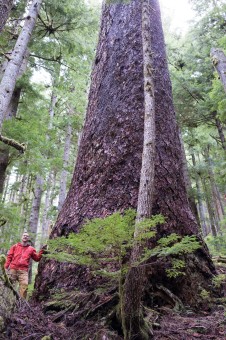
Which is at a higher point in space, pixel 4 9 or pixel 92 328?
pixel 4 9

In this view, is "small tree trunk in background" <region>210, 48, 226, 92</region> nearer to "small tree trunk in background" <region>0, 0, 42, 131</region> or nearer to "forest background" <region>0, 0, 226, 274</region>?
"forest background" <region>0, 0, 226, 274</region>

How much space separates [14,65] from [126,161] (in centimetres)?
496

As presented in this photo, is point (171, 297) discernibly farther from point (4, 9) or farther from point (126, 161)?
point (4, 9)

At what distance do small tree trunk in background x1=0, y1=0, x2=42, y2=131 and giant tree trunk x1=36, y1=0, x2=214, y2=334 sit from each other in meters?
2.60

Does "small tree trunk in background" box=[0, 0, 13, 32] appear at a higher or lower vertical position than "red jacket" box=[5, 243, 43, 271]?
higher

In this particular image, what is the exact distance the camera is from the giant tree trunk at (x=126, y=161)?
347 centimetres

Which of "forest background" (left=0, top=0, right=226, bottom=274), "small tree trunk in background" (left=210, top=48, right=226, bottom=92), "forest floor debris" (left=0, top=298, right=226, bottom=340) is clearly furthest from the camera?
"forest background" (left=0, top=0, right=226, bottom=274)

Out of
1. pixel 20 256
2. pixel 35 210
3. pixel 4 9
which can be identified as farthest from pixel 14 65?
pixel 35 210

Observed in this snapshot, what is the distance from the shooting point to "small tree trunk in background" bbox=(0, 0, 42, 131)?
6.63 metres

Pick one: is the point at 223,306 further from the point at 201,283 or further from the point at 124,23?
the point at 124,23

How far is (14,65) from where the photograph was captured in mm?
7141

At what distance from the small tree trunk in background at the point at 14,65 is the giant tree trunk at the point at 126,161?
260 centimetres

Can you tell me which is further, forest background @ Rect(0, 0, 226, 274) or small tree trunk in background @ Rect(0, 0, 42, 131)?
forest background @ Rect(0, 0, 226, 274)

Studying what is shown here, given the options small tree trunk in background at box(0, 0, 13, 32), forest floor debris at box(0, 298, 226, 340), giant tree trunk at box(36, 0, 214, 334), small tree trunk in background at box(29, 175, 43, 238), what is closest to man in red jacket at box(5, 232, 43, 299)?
giant tree trunk at box(36, 0, 214, 334)
